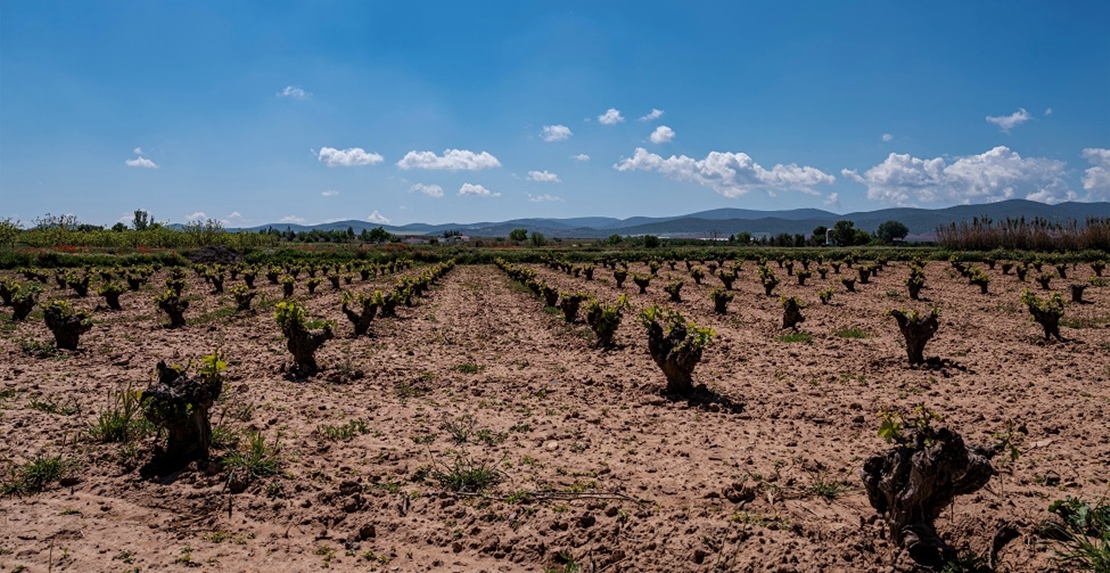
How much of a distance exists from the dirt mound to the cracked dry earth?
44001mm

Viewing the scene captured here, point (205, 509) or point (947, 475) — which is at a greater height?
point (947, 475)

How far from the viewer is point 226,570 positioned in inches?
194

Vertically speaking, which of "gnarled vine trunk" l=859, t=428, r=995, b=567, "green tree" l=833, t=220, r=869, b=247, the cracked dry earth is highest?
"green tree" l=833, t=220, r=869, b=247

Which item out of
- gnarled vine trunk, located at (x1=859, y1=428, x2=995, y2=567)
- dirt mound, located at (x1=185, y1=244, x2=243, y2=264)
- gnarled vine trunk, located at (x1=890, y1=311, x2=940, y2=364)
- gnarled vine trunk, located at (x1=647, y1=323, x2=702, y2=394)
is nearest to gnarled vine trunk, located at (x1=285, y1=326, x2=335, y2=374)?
gnarled vine trunk, located at (x1=647, y1=323, x2=702, y2=394)

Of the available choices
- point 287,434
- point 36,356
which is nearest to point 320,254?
point 36,356

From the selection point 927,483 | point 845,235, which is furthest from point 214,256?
point 845,235

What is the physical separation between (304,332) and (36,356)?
613 centimetres

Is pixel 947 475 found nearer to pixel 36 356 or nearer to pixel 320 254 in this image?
pixel 36 356

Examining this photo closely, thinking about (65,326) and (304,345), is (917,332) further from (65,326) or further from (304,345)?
(65,326)

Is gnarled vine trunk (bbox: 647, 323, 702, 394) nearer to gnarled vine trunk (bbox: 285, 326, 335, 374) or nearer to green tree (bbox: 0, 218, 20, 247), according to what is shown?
gnarled vine trunk (bbox: 285, 326, 335, 374)

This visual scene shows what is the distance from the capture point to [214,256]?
5556cm

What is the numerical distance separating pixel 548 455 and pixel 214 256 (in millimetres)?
57581

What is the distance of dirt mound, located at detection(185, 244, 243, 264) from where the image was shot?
54.3 meters

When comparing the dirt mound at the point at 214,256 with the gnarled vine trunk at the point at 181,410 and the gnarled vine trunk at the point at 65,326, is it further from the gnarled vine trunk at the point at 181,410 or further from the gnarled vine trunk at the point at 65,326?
the gnarled vine trunk at the point at 181,410
